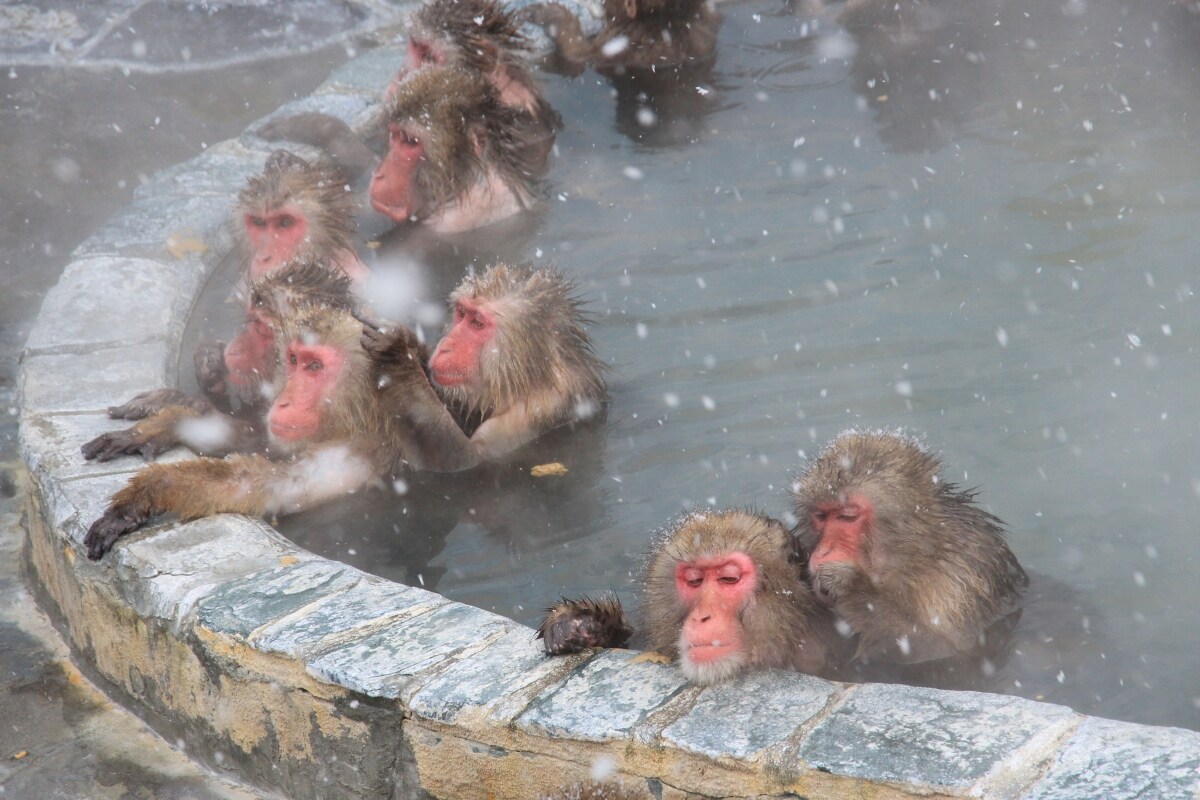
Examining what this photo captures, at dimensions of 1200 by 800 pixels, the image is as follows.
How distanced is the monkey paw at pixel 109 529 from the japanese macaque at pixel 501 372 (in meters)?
1.09

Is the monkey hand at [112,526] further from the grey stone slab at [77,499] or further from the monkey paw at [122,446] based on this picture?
the monkey paw at [122,446]

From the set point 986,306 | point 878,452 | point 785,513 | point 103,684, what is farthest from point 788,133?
point 103,684

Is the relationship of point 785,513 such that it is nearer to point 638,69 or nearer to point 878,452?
point 878,452

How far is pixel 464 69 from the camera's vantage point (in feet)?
23.0

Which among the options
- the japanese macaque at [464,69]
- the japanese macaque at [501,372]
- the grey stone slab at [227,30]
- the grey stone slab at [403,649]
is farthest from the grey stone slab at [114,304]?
the grey stone slab at [227,30]

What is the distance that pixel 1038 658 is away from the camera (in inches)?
153

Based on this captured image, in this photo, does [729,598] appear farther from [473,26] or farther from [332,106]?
[332,106]

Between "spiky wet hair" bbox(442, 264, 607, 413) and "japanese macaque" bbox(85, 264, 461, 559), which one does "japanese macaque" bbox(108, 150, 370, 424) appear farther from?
"spiky wet hair" bbox(442, 264, 607, 413)

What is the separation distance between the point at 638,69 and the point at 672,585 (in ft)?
16.6

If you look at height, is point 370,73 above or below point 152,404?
above

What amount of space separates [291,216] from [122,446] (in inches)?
63.3

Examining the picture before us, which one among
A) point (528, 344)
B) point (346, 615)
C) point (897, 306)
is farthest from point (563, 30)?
point (346, 615)

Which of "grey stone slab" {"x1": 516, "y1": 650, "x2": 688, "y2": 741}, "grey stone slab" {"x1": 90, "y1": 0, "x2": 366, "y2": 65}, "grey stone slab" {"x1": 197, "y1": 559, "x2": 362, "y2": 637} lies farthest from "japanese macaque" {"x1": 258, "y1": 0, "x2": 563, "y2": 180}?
"grey stone slab" {"x1": 516, "y1": 650, "x2": 688, "y2": 741}

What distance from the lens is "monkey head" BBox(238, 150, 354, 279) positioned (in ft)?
19.2
